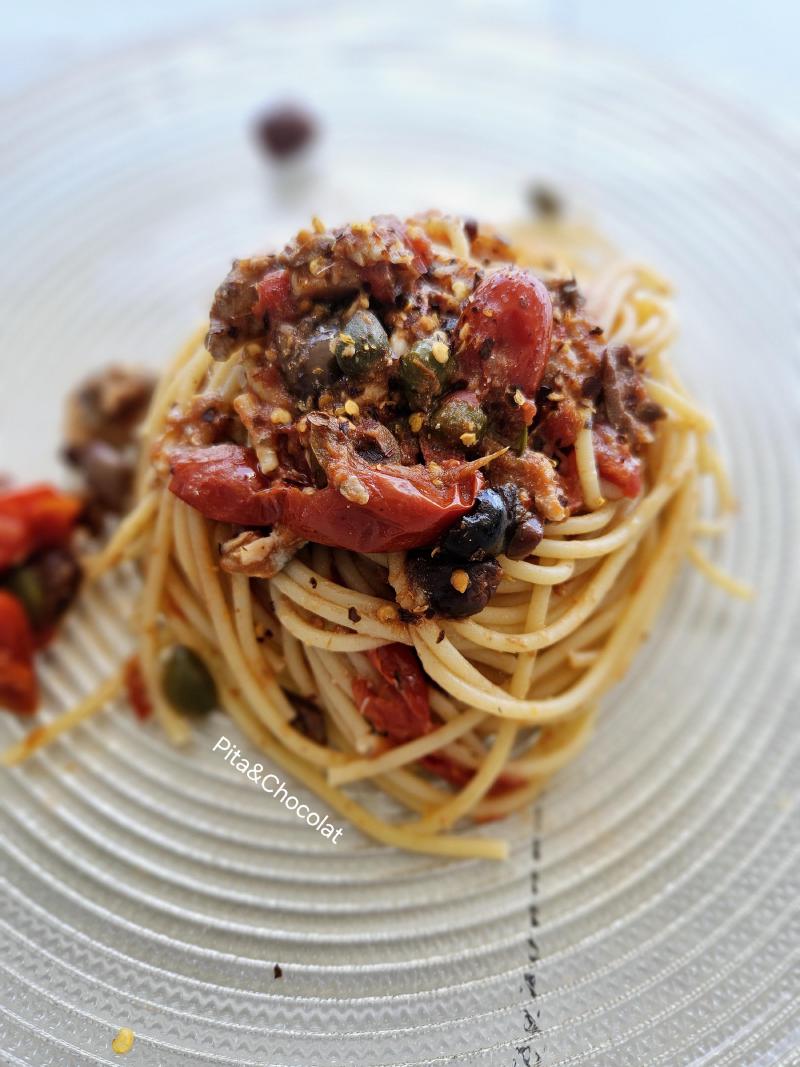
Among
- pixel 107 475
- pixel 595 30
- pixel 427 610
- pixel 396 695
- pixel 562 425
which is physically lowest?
pixel 107 475

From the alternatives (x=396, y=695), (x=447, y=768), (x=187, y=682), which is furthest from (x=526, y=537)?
(x=187, y=682)

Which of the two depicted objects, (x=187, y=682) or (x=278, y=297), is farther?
(x=187, y=682)

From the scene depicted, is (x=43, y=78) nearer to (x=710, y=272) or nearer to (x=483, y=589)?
(x=710, y=272)

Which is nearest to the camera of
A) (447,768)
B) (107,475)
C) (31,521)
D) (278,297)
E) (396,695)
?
(278,297)

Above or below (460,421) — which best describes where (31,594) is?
below

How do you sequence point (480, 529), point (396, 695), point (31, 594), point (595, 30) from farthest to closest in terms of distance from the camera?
point (595, 30) → point (31, 594) → point (396, 695) → point (480, 529)

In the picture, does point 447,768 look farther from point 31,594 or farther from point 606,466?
point 31,594

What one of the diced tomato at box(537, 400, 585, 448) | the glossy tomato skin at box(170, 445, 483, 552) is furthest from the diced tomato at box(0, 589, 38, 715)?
the diced tomato at box(537, 400, 585, 448)

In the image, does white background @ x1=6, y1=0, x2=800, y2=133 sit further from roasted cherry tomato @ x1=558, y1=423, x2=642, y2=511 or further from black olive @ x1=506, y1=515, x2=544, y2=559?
black olive @ x1=506, y1=515, x2=544, y2=559
